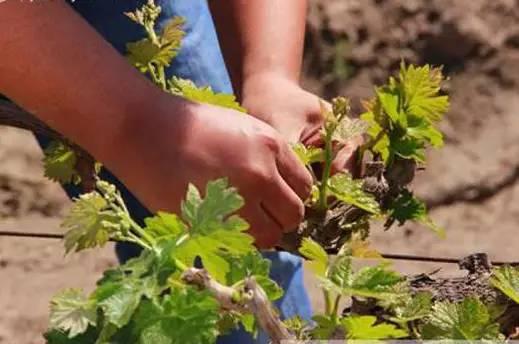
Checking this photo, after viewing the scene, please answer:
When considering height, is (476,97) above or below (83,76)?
above

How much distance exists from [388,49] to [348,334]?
202 centimetres

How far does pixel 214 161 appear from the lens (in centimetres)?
79

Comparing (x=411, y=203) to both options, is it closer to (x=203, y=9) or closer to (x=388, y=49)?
(x=203, y=9)

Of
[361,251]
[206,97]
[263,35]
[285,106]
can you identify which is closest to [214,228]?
[361,251]

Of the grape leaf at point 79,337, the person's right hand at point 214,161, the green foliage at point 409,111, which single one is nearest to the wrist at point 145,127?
the person's right hand at point 214,161

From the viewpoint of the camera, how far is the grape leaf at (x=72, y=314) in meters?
0.57

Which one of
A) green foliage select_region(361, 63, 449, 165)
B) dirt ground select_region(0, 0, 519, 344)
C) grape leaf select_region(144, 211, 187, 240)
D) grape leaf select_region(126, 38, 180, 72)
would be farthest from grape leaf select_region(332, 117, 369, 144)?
dirt ground select_region(0, 0, 519, 344)

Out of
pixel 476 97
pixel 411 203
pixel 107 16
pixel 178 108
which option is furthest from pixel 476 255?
pixel 476 97

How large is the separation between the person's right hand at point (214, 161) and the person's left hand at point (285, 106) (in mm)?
112

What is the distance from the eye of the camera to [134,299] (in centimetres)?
55

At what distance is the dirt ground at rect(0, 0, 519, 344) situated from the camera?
2.22 m

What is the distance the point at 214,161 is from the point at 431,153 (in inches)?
68.1

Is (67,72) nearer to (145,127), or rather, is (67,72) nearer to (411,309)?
(145,127)

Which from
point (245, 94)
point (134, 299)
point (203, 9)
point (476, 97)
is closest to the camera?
point (134, 299)
